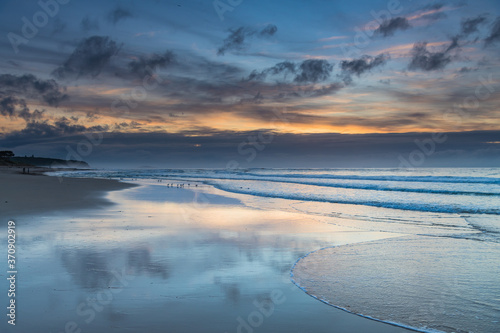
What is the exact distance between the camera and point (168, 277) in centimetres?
638

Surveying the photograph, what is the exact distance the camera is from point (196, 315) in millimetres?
4773

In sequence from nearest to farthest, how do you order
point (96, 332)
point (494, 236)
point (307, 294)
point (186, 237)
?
point (96, 332) → point (307, 294) → point (186, 237) → point (494, 236)

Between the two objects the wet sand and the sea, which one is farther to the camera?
the sea

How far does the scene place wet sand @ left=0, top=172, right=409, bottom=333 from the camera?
4594 mm

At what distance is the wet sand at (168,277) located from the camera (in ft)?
15.1

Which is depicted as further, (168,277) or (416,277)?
(416,277)

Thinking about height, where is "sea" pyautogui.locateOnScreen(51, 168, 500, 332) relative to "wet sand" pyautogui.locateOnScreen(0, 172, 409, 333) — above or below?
above

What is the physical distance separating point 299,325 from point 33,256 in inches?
228

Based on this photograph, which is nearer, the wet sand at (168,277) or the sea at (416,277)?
the wet sand at (168,277)

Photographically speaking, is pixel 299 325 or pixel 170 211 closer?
pixel 299 325

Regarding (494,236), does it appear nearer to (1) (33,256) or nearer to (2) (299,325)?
(2) (299,325)

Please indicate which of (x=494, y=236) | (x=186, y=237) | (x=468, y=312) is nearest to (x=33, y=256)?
(x=186, y=237)

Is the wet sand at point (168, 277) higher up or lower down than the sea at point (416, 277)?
lower down

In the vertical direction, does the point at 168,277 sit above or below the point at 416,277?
below
